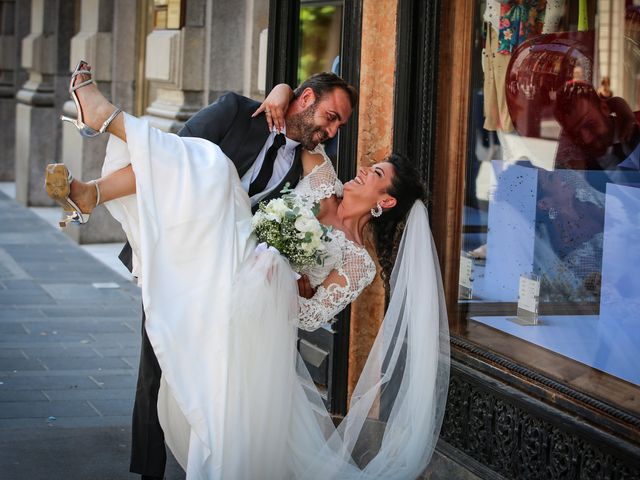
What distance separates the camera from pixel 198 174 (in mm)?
4277

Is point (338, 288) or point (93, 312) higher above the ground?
point (338, 288)

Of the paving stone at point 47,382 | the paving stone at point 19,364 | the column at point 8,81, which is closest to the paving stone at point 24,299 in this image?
the paving stone at point 19,364

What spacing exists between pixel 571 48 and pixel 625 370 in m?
1.31

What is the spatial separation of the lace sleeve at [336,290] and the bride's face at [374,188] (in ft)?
0.73

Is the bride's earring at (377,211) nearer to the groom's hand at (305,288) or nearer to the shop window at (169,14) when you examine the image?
the groom's hand at (305,288)

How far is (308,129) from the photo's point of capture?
4.80 m

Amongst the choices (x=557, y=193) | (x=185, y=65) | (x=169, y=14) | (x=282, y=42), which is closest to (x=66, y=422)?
(x=282, y=42)

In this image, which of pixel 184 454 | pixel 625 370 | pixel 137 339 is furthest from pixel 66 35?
pixel 625 370

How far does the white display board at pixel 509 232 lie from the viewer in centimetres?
482

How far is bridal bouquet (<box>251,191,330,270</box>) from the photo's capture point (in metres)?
4.35

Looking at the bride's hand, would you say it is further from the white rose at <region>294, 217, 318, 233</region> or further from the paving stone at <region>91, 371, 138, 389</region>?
the paving stone at <region>91, 371, 138, 389</region>

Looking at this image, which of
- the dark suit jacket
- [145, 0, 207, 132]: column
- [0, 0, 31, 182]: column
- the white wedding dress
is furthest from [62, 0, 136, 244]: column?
the white wedding dress

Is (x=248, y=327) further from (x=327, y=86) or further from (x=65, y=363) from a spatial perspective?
(x=65, y=363)

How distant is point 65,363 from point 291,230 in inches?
130
